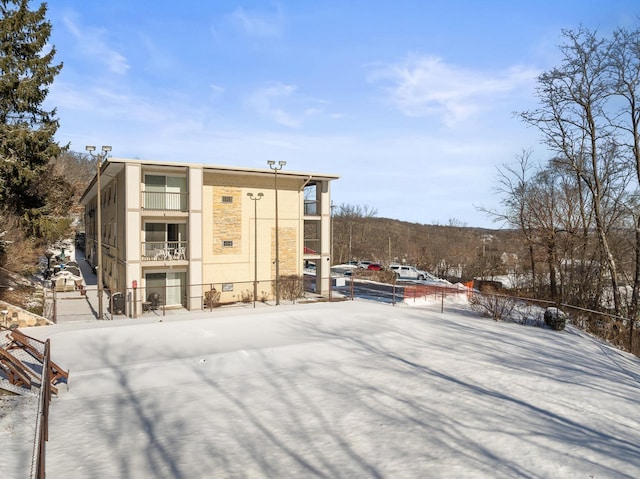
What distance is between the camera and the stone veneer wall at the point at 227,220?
2303 cm

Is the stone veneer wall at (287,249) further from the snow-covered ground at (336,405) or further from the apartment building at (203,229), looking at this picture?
the snow-covered ground at (336,405)

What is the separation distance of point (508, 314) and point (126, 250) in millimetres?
18824

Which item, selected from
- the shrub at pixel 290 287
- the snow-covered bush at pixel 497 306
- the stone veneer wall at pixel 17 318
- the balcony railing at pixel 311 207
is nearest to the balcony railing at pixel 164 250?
the shrub at pixel 290 287

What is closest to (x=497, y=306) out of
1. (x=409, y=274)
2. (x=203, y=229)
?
(x=203, y=229)

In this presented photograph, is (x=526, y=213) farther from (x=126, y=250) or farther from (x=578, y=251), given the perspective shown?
(x=126, y=250)

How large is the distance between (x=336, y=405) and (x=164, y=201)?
1620cm

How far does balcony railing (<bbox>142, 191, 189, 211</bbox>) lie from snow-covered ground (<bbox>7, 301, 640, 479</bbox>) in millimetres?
7545

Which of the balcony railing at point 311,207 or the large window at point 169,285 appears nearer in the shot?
the large window at point 169,285

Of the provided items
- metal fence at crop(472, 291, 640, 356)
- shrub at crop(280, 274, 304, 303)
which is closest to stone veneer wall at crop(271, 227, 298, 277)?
shrub at crop(280, 274, 304, 303)

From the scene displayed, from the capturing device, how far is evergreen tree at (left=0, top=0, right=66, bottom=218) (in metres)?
20.9

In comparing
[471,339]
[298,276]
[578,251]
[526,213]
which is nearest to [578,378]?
[471,339]

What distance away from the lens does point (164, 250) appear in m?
21.5

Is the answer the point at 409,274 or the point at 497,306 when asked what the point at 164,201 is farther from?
the point at 409,274

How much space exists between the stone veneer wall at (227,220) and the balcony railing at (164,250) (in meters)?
1.79
